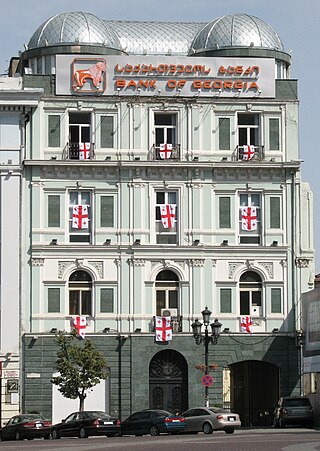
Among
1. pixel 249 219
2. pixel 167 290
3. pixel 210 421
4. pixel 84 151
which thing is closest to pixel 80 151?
pixel 84 151

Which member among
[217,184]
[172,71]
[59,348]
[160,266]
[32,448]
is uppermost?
[172,71]

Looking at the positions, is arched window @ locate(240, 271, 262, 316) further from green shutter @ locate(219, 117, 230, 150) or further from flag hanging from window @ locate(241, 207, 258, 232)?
green shutter @ locate(219, 117, 230, 150)

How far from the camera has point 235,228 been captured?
236 ft

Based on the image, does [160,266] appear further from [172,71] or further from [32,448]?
[32,448]

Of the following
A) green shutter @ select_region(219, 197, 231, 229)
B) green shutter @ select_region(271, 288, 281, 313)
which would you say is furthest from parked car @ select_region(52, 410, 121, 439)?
green shutter @ select_region(219, 197, 231, 229)

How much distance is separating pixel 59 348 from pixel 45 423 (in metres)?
9.67

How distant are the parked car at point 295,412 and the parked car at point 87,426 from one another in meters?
8.88

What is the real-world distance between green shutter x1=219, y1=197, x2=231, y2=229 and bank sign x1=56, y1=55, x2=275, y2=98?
5.96 m

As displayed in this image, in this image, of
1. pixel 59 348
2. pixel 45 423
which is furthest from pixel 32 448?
pixel 59 348

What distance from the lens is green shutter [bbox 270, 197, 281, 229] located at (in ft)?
237

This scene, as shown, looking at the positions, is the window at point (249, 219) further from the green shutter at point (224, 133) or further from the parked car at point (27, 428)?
the parked car at point (27, 428)

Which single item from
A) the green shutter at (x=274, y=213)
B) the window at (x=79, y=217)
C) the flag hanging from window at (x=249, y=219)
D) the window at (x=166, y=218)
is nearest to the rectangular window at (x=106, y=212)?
the window at (x=79, y=217)

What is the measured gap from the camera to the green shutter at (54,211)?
70.8 metres

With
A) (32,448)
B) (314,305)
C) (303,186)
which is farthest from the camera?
(303,186)
